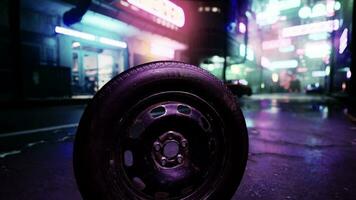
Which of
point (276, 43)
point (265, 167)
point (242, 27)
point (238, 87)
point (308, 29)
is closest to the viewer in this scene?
point (265, 167)

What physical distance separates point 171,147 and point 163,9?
61.2 ft

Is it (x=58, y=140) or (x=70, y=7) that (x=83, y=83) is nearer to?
(x=70, y=7)

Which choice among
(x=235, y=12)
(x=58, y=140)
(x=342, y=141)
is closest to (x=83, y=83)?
(x=58, y=140)

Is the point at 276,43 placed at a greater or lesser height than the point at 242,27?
greater

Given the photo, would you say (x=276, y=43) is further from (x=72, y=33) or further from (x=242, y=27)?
(x=72, y=33)

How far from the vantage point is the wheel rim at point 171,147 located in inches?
75.1

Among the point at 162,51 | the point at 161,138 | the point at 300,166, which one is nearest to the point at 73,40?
the point at 162,51

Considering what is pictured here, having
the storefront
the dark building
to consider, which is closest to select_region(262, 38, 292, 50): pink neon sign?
the storefront

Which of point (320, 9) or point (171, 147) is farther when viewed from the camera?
point (320, 9)

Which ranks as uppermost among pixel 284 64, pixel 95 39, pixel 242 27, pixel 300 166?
pixel 242 27

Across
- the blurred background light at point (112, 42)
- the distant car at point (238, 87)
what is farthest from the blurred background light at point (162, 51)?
the distant car at point (238, 87)

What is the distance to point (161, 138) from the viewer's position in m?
1.95

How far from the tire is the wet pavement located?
0.67m

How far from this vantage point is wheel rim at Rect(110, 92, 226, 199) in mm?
1907
